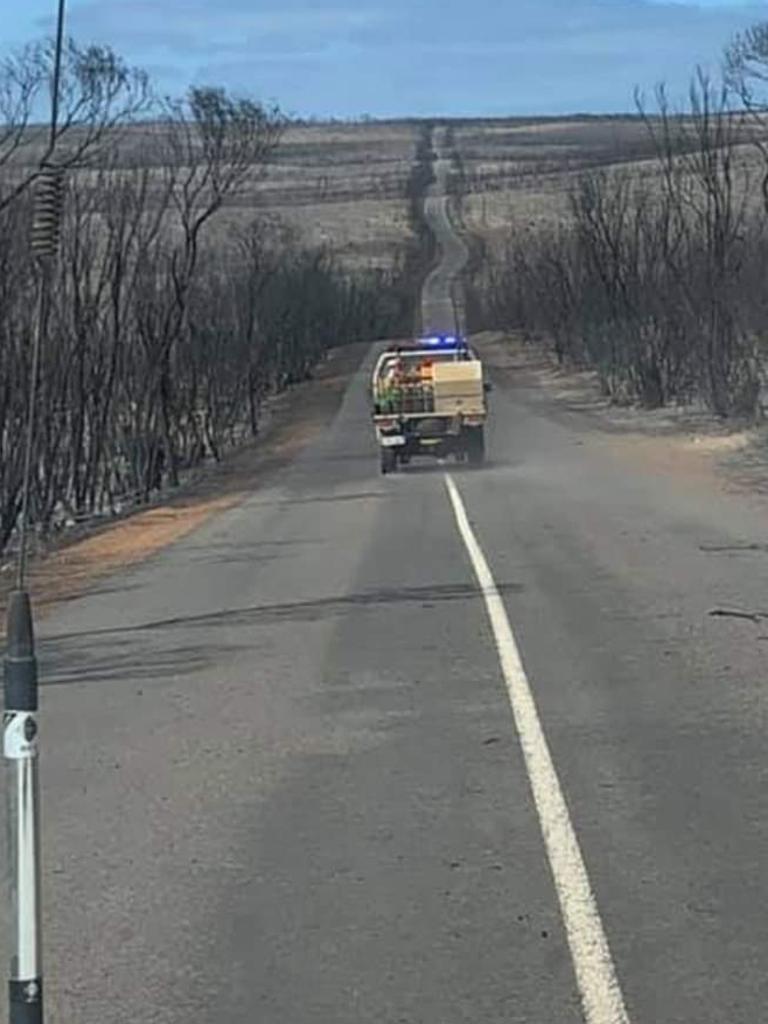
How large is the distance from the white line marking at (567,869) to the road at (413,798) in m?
0.02

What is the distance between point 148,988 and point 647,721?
4.66 metres

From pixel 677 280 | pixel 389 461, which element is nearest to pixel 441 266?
pixel 677 280

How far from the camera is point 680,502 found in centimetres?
2630

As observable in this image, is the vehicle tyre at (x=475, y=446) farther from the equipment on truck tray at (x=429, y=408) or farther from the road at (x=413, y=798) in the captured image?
the road at (x=413, y=798)

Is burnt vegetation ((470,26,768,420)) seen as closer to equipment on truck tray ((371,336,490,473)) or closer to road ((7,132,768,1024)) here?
equipment on truck tray ((371,336,490,473))

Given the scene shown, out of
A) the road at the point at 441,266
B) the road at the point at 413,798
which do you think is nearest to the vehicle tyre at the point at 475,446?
the road at the point at 413,798

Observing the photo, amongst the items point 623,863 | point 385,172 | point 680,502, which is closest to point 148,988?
point 623,863

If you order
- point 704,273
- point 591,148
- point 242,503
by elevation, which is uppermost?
point 591,148

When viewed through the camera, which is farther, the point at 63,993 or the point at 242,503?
the point at 242,503

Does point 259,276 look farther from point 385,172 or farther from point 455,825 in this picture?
point 385,172

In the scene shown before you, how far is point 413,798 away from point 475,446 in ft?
93.4

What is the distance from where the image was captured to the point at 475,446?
3684cm

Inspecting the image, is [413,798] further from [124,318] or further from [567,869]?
[124,318]

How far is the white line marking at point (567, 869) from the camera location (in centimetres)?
573
